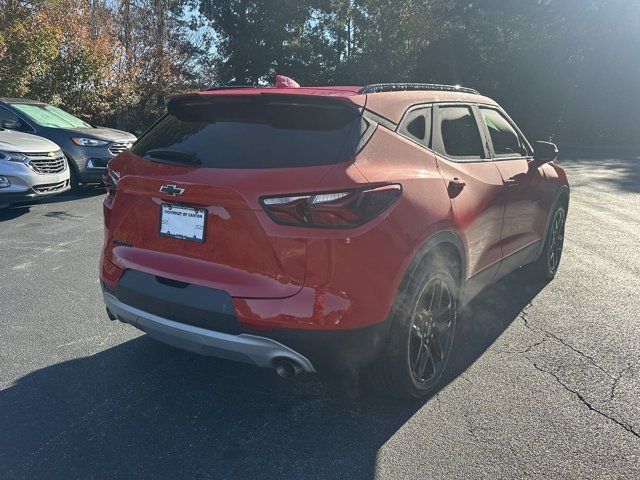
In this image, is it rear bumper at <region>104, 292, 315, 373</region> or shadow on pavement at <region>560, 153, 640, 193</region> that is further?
shadow on pavement at <region>560, 153, 640, 193</region>

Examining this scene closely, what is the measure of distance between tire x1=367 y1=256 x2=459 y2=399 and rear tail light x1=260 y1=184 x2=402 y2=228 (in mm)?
565

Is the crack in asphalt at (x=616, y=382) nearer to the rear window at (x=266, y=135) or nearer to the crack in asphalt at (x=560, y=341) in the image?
the crack in asphalt at (x=560, y=341)

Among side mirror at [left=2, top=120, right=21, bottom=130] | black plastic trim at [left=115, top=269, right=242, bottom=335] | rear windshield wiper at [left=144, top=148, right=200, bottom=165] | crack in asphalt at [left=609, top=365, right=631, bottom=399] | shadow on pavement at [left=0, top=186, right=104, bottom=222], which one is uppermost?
rear windshield wiper at [left=144, top=148, right=200, bottom=165]

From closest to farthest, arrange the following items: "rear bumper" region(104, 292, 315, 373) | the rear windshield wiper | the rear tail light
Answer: the rear tail light → "rear bumper" region(104, 292, 315, 373) → the rear windshield wiper

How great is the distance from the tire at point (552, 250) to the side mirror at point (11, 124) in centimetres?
801

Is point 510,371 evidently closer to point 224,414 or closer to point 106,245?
Result: point 224,414

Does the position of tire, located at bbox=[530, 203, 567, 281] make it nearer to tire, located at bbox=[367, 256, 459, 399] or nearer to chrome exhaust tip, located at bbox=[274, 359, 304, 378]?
A: tire, located at bbox=[367, 256, 459, 399]

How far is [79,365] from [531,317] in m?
3.29

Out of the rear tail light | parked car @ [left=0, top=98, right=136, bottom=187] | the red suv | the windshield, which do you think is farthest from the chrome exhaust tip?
the windshield

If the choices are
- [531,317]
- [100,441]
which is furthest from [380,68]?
[100,441]

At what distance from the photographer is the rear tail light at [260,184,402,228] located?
2.53 metres

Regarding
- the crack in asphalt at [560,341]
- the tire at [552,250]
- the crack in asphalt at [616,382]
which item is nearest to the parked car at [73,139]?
the tire at [552,250]

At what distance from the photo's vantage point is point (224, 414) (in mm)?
2992

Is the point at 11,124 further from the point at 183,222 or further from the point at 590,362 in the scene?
the point at 590,362
